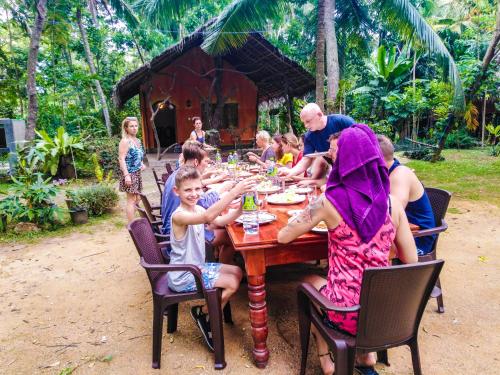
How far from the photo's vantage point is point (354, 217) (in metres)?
1.77

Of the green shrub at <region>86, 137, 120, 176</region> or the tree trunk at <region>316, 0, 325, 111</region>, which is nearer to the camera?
the tree trunk at <region>316, 0, 325, 111</region>

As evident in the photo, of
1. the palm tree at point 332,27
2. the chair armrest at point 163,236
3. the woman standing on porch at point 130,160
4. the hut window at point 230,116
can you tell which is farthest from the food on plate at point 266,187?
the hut window at point 230,116

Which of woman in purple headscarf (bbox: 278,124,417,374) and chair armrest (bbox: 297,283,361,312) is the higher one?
woman in purple headscarf (bbox: 278,124,417,374)

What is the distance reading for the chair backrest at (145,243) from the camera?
7.72 ft

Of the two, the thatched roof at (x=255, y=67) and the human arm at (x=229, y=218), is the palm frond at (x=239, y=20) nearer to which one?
the thatched roof at (x=255, y=67)

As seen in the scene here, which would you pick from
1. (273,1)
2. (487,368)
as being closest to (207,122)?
(273,1)

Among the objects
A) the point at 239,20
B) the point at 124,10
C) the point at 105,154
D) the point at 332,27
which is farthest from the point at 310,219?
the point at 124,10

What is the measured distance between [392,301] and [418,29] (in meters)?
8.97

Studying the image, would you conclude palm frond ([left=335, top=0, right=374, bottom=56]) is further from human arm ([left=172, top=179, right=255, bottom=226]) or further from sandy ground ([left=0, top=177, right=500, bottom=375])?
human arm ([left=172, top=179, right=255, bottom=226])

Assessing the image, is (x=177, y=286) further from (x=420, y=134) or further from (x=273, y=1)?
(x=420, y=134)

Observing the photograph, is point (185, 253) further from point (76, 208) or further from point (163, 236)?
point (76, 208)

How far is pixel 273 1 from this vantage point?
9.03 m

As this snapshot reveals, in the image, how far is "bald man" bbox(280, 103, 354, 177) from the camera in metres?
4.14

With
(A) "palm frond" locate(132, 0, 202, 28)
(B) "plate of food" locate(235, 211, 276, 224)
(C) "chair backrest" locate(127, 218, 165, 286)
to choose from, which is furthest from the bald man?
(A) "palm frond" locate(132, 0, 202, 28)
